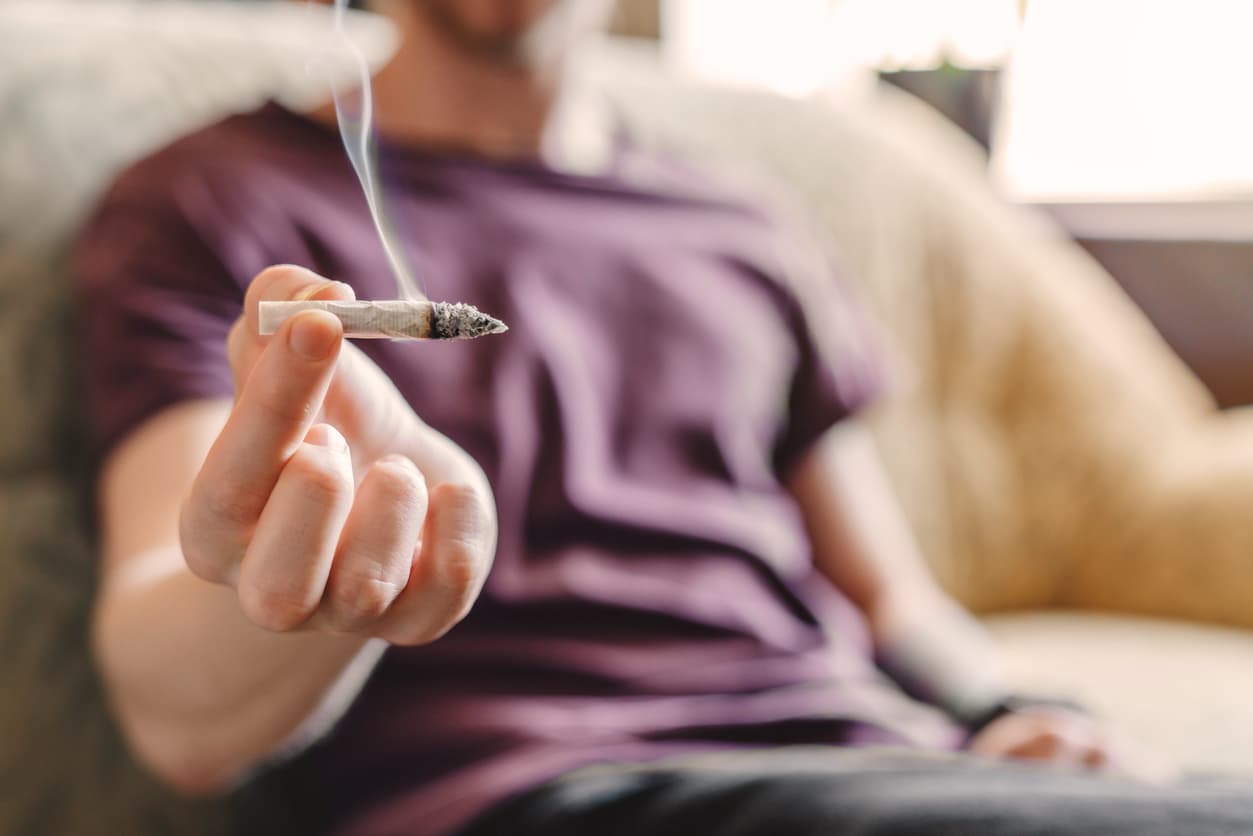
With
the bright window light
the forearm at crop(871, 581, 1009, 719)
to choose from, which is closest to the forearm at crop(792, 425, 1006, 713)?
the forearm at crop(871, 581, 1009, 719)

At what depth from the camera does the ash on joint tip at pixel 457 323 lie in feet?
0.78

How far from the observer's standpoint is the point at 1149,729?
31.4 inches

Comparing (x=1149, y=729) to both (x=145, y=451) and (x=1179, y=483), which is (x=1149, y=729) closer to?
(x=1179, y=483)

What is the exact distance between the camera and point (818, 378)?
84 cm

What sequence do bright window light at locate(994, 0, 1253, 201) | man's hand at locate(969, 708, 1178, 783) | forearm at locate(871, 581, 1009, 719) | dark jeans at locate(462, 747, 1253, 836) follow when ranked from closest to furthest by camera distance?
dark jeans at locate(462, 747, 1253, 836)
man's hand at locate(969, 708, 1178, 783)
forearm at locate(871, 581, 1009, 719)
bright window light at locate(994, 0, 1253, 201)

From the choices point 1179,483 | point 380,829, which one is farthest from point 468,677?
point 1179,483

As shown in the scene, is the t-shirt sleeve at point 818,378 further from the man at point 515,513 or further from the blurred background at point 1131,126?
the blurred background at point 1131,126

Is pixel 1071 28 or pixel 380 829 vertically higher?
pixel 1071 28

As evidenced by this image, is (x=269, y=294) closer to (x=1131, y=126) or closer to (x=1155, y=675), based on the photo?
(x=1155, y=675)

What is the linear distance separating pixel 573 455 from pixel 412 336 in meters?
0.41

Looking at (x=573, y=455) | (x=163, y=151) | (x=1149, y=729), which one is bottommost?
(x=1149, y=729)

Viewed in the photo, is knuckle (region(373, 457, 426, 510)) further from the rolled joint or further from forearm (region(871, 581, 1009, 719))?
forearm (region(871, 581, 1009, 719))

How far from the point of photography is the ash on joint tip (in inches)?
9.4

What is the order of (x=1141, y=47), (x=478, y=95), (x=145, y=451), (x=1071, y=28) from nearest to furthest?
1. (x=145, y=451)
2. (x=478, y=95)
3. (x=1071, y=28)
4. (x=1141, y=47)
